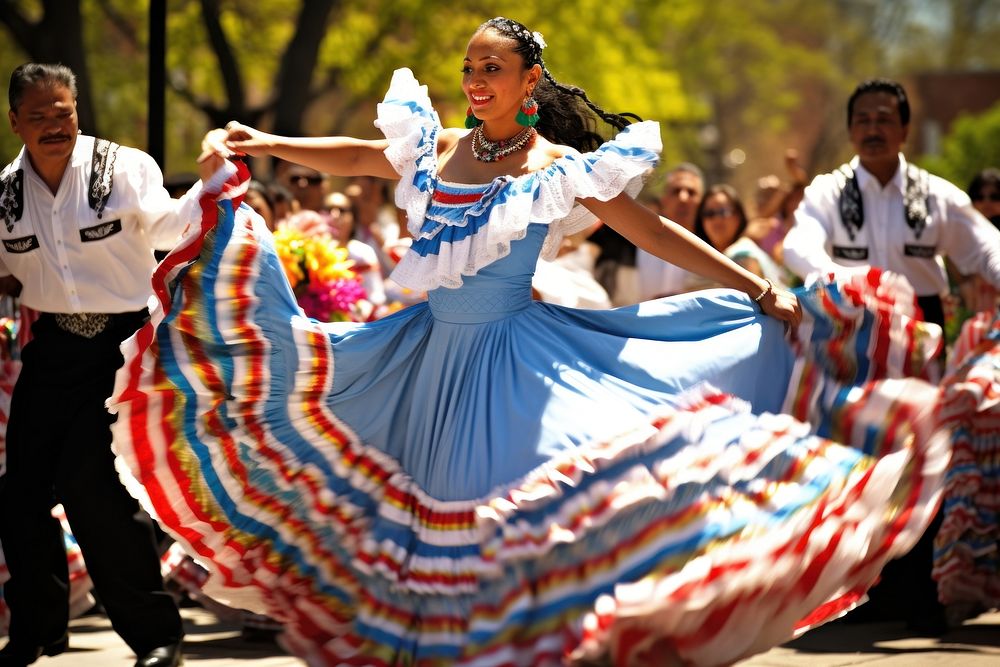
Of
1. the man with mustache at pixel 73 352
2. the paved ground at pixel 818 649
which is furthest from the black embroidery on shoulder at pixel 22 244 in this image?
the paved ground at pixel 818 649

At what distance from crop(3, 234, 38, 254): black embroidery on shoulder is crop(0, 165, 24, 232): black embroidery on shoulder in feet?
0.15

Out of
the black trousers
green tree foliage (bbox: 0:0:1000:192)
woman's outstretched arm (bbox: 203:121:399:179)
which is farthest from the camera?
green tree foliage (bbox: 0:0:1000:192)

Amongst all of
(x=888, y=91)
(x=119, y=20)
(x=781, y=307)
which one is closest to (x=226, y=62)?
(x=119, y=20)

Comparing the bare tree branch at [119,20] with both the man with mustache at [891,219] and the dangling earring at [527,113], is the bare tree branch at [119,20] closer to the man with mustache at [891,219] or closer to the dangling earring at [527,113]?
the man with mustache at [891,219]

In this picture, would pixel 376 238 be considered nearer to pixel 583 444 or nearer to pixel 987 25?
pixel 583 444

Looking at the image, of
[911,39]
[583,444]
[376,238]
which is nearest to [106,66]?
[376,238]

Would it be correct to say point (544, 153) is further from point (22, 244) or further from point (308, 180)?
point (308, 180)

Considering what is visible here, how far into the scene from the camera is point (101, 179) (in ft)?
18.4

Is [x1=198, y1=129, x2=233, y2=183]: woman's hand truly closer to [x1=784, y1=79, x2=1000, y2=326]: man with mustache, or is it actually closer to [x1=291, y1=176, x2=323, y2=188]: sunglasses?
[x1=784, y1=79, x2=1000, y2=326]: man with mustache

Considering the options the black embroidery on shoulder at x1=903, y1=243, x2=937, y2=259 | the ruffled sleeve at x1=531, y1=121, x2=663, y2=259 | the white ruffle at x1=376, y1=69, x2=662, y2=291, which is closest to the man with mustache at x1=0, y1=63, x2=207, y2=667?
the white ruffle at x1=376, y1=69, x2=662, y2=291

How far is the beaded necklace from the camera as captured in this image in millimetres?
5125

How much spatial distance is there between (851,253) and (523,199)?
2.48 meters

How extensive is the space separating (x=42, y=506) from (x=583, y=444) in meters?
2.20

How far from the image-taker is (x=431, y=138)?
210 inches
